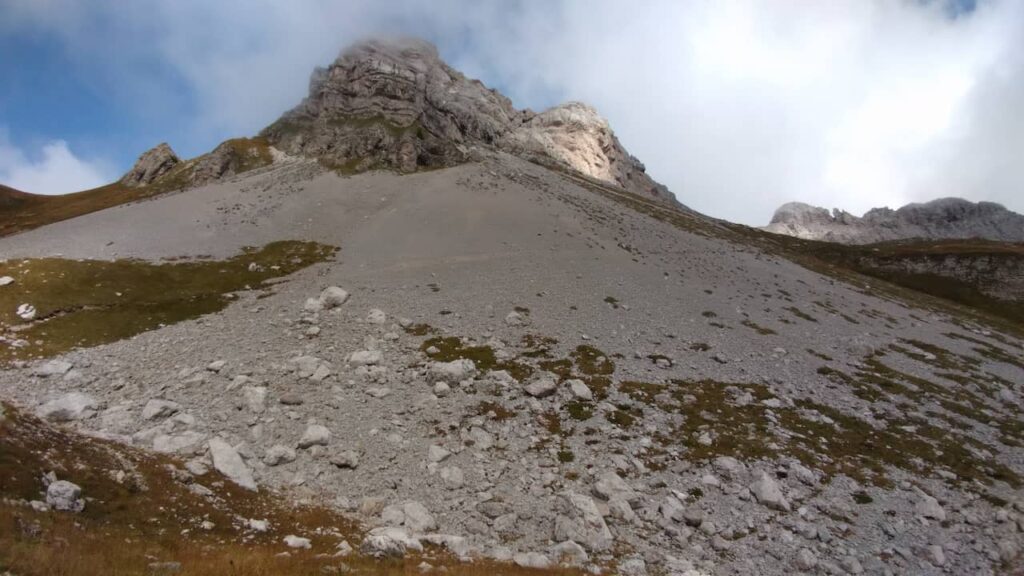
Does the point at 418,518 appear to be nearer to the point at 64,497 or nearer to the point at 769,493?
the point at 64,497

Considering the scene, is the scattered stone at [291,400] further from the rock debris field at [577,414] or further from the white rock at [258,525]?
the white rock at [258,525]

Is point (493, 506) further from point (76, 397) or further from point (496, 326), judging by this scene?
point (76, 397)

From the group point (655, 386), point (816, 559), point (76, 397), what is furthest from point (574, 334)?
point (76, 397)

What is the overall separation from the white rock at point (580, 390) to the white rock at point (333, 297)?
2044 centimetres

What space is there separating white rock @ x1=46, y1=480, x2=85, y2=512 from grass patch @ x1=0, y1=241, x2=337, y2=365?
17.6 metres

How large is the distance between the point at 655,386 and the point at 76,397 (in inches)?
1201

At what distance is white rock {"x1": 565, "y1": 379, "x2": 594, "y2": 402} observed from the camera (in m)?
27.0

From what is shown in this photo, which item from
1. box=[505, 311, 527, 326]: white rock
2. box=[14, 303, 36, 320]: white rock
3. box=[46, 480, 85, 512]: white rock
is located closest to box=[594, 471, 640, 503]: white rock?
box=[505, 311, 527, 326]: white rock

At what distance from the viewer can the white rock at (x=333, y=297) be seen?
37969 millimetres

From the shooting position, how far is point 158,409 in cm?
2309

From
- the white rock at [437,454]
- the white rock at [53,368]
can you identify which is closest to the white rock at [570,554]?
the white rock at [437,454]

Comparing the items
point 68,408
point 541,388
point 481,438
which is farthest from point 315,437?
point 68,408

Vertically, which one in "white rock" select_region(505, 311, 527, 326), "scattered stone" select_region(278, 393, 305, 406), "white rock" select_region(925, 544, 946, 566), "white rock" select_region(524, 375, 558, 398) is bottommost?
"white rock" select_region(925, 544, 946, 566)

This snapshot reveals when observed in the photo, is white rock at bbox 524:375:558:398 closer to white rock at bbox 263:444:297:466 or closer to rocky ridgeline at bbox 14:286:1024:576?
rocky ridgeline at bbox 14:286:1024:576
